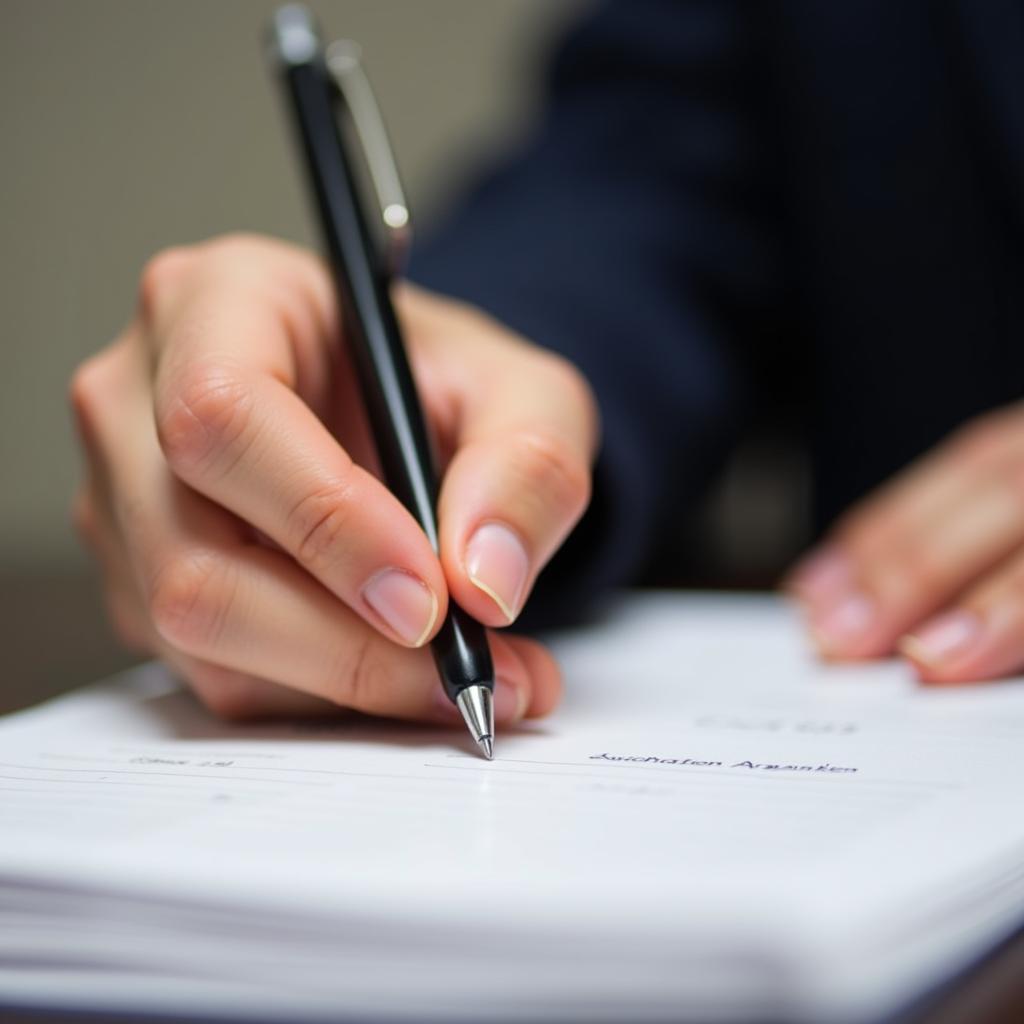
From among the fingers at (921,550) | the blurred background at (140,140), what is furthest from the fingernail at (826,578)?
the blurred background at (140,140)

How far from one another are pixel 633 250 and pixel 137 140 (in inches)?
39.3

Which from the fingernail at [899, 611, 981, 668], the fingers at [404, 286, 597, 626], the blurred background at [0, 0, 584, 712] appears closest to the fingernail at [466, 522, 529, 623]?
the fingers at [404, 286, 597, 626]

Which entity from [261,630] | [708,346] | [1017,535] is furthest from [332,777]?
[708,346]

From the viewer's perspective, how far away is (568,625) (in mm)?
477

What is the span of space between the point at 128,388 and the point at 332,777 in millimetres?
163

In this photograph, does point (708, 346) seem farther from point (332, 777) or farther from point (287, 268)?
point (332, 777)

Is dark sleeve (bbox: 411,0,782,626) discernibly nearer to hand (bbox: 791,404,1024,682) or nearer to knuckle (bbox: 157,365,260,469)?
hand (bbox: 791,404,1024,682)

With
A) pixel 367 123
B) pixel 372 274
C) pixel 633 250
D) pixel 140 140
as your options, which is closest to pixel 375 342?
pixel 372 274

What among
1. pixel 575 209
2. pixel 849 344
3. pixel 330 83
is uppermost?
pixel 330 83

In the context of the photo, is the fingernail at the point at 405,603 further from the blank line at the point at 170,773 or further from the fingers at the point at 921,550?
the fingers at the point at 921,550

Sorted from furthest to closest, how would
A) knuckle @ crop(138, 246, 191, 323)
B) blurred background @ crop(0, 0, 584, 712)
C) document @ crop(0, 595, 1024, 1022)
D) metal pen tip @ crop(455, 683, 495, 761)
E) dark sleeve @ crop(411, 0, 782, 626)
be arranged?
1. blurred background @ crop(0, 0, 584, 712)
2. dark sleeve @ crop(411, 0, 782, 626)
3. knuckle @ crop(138, 246, 191, 323)
4. metal pen tip @ crop(455, 683, 495, 761)
5. document @ crop(0, 595, 1024, 1022)

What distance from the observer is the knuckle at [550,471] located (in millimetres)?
318

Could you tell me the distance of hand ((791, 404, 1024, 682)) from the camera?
37cm

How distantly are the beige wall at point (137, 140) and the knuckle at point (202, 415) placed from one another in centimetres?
104
